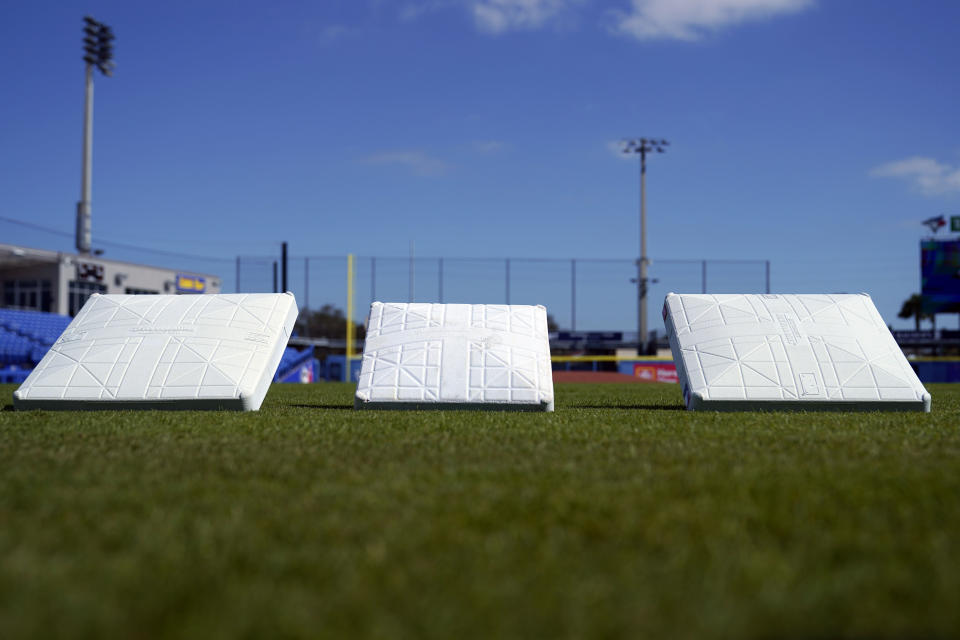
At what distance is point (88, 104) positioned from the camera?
30.8 m

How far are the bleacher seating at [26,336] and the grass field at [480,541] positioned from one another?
1880 cm

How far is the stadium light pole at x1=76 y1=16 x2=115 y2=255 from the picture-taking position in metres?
29.4

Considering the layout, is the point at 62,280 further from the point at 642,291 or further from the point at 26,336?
the point at 642,291

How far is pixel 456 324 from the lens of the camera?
5887 mm

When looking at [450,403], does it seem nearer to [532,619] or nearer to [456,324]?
[456,324]

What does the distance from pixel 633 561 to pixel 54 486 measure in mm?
1778

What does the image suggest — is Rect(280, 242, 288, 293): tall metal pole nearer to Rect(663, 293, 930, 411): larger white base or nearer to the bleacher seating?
the bleacher seating

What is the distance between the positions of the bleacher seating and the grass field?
18.8 metres

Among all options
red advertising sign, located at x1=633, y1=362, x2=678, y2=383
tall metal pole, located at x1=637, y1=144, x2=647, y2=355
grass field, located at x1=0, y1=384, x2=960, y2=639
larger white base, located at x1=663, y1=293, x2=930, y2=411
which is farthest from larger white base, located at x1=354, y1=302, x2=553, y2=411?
tall metal pole, located at x1=637, y1=144, x2=647, y2=355

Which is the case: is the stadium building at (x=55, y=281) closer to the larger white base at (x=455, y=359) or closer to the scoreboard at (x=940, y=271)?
the larger white base at (x=455, y=359)

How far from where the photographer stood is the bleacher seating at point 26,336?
19250 mm

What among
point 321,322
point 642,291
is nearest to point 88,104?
point 321,322

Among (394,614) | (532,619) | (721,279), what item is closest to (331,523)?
(394,614)

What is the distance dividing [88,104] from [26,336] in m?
14.1
